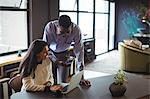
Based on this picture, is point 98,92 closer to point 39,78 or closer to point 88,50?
point 39,78

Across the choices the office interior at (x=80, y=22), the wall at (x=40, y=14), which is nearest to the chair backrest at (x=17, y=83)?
the office interior at (x=80, y=22)

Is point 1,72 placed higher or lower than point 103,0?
lower

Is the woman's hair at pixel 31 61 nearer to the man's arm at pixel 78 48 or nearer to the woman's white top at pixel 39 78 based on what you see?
the woman's white top at pixel 39 78

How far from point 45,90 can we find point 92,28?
22.3ft

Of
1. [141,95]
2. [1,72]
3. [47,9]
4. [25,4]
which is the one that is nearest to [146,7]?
[47,9]

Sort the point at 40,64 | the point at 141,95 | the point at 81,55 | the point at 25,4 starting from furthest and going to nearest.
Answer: the point at 25,4, the point at 81,55, the point at 40,64, the point at 141,95

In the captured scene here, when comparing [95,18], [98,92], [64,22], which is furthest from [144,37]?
[98,92]

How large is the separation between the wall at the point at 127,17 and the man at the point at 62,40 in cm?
735

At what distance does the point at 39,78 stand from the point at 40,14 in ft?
10.5

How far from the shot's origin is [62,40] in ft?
11.6

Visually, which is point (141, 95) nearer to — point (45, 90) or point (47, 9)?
point (45, 90)

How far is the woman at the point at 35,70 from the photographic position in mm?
2178

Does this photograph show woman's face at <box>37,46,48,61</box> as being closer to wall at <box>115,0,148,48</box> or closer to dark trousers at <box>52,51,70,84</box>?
dark trousers at <box>52,51,70,84</box>

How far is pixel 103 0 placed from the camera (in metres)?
9.81
